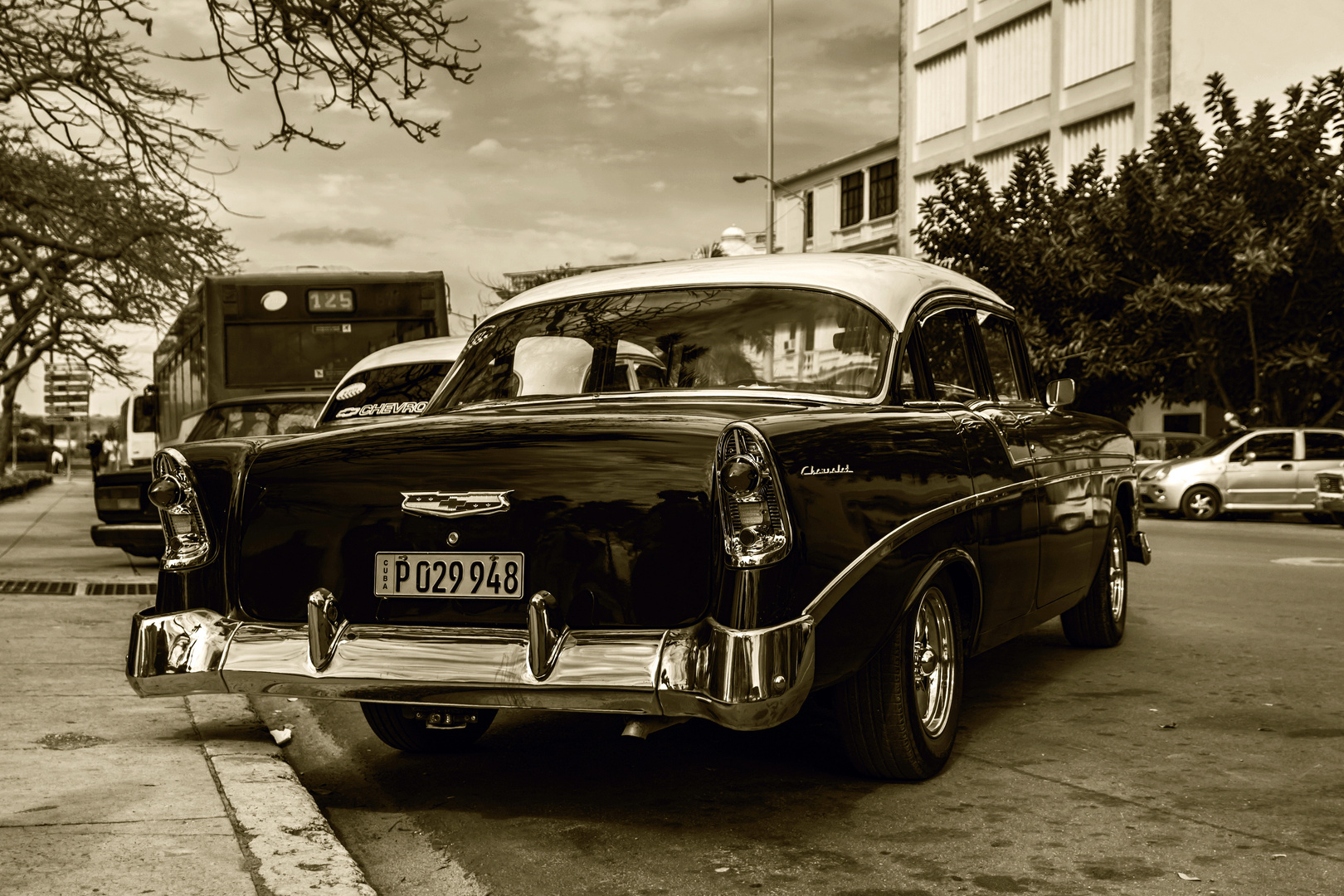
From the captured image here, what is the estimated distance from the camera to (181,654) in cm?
450

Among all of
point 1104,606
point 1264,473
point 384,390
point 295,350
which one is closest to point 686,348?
Answer: point 1104,606

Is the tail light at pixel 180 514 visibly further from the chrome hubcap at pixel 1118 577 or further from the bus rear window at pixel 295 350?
the bus rear window at pixel 295 350

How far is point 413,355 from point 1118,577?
183 inches

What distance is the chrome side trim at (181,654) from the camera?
14.6ft

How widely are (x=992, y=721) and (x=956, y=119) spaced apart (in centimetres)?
4132

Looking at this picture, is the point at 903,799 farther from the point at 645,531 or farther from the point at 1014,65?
the point at 1014,65

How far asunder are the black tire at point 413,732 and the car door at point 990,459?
5.97 feet

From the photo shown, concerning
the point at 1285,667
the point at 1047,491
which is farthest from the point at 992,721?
the point at 1285,667

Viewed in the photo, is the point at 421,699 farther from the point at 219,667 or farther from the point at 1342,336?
the point at 1342,336

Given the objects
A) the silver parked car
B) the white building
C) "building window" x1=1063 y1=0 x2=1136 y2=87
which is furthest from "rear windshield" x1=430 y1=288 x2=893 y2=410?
"building window" x1=1063 y1=0 x2=1136 y2=87

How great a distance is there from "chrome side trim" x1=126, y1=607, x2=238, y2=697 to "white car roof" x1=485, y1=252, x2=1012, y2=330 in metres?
1.80

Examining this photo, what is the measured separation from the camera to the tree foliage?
24.3 m

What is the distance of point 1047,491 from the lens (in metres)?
6.15

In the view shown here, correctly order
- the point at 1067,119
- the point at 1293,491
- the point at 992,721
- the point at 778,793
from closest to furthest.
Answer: the point at 778,793 → the point at 992,721 → the point at 1293,491 → the point at 1067,119
